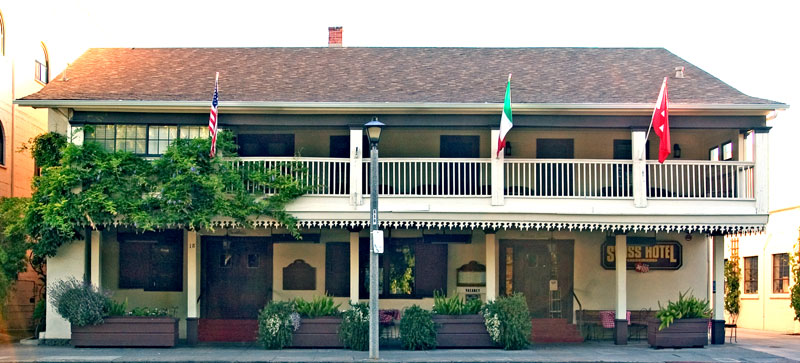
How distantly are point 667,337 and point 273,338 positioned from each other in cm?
823

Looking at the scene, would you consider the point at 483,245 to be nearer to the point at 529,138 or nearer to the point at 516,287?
the point at 516,287

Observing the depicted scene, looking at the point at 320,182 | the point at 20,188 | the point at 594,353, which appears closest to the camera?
the point at 594,353

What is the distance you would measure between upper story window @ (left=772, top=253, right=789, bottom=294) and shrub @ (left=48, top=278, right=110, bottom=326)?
18.3m

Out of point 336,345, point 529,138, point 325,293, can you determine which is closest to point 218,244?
point 325,293

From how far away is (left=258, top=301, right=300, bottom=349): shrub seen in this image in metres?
18.5

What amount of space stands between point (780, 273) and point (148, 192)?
58.6 feet

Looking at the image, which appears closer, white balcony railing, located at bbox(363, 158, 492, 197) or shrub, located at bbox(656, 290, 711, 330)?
shrub, located at bbox(656, 290, 711, 330)

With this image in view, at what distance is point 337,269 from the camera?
21422mm

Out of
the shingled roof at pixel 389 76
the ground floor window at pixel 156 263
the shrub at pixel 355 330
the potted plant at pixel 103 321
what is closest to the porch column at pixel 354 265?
the shrub at pixel 355 330

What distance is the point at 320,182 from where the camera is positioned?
19.8 metres

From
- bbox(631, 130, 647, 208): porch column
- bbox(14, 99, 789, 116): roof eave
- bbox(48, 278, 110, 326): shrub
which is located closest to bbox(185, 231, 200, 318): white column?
bbox(48, 278, 110, 326): shrub

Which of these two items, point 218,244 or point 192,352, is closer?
point 192,352

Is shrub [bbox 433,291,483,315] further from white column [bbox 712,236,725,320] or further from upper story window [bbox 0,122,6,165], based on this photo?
upper story window [bbox 0,122,6,165]

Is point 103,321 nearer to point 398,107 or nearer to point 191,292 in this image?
point 191,292
